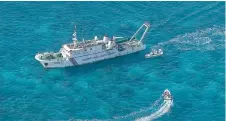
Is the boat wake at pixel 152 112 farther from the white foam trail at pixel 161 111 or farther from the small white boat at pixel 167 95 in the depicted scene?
the small white boat at pixel 167 95

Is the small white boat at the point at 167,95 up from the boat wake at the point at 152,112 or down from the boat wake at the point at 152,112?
up

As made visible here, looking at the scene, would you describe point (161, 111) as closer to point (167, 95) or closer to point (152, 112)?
point (152, 112)

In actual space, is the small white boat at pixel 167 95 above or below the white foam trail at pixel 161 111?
above

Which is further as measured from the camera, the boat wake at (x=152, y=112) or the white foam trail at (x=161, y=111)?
the boat wake at (x=152, y=112)

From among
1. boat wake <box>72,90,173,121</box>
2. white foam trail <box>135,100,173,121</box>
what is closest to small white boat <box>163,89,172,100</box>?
boat wake <box>72,90,173,121</box>

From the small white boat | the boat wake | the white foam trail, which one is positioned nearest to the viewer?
the white foam trail

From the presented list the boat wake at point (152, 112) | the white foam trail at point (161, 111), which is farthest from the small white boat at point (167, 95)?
the white foam trail at point (161, 111)

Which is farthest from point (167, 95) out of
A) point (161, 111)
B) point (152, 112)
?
point (152, 112)

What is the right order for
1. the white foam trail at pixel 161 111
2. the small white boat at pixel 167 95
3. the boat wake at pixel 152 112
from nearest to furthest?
1. the white foam trail at pixel 161 111
2. the boat wake at pixel 152 112
3. the small white boat at pixel 167 95

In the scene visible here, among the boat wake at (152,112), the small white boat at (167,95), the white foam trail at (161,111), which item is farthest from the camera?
the small white boat at (167,95)

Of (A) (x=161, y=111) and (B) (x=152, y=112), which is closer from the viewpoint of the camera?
(B) (x=152, y=112)

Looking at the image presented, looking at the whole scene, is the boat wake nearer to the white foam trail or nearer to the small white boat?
the white foam trail
